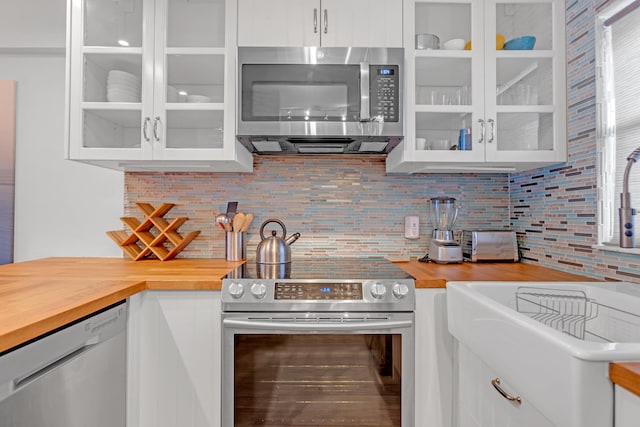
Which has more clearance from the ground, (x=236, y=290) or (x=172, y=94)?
(x=172, y=94)

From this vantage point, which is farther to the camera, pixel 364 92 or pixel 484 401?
pixel 364 92

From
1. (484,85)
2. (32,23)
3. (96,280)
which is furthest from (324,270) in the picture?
(32,23)

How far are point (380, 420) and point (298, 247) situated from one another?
1.00 meters

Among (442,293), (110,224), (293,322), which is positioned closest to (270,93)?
(293,322)

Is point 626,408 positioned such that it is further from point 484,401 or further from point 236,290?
point 236,290

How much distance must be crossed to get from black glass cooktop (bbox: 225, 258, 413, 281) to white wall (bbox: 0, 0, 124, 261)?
1.00 meters

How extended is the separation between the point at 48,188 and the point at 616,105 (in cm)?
295

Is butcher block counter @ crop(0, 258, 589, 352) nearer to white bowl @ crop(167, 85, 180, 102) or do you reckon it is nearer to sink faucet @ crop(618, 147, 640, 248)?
sink faucet @ crop(618, 147, 640, 248)

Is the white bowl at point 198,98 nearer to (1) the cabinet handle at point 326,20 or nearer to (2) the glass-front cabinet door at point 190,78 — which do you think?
(2) the glass-front cabinet door at point 190,78

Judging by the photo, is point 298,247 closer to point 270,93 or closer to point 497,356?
point 270,93

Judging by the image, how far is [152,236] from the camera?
1999mm

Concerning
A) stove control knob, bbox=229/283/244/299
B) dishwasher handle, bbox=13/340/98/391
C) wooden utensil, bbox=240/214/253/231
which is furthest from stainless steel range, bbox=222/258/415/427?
wooden utensil, bbox=240/214/253/231

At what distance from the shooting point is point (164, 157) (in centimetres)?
166

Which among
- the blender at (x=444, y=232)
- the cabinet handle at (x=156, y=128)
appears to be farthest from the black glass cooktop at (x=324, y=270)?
the cabinet handle at (x=156, y=128)
